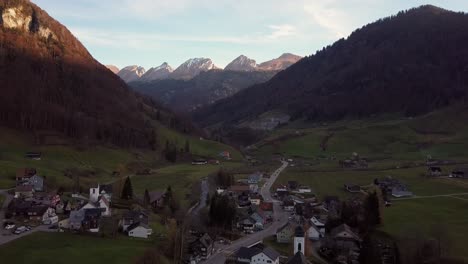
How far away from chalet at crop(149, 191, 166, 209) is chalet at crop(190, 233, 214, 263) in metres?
17.5

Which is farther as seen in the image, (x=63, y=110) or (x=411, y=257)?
(x=63, y=110)

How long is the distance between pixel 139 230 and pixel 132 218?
3.11 m

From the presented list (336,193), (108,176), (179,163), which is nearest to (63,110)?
(179,163)

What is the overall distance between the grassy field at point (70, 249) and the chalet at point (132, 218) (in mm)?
4247

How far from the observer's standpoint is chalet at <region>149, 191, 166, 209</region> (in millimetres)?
71806

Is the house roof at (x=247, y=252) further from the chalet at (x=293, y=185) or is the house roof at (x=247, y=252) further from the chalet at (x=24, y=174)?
the chalet at (x=293, y=185)

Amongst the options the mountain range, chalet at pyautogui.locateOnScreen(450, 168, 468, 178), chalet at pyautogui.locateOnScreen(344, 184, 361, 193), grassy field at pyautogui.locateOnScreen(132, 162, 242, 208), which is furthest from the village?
the mountain range

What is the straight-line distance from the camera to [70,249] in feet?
151

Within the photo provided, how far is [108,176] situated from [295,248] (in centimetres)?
5560

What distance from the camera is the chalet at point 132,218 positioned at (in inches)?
2251

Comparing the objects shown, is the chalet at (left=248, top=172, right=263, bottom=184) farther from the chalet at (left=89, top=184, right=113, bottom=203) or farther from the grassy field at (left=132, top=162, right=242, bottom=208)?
the chalet at (left=89, top=184, right=113, bottom=203)

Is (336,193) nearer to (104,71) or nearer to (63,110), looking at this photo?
(63,110)

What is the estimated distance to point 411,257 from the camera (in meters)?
50.1

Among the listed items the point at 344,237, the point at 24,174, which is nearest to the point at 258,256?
the point at 344,237
